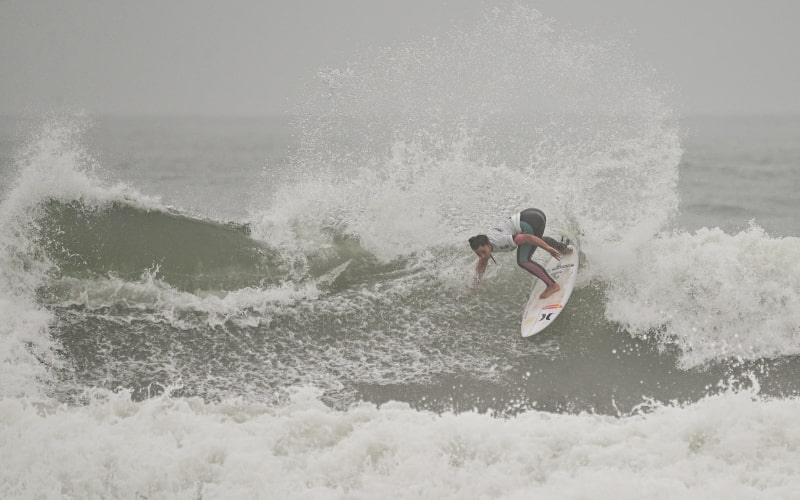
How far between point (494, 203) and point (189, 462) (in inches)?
277

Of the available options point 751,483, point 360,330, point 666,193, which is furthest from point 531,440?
point 666,193

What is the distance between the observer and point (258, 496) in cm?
512

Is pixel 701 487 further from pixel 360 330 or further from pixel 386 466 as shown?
pixel 360 330

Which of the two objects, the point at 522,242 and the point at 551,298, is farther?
the point at 551,298

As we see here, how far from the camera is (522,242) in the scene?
7934 mm

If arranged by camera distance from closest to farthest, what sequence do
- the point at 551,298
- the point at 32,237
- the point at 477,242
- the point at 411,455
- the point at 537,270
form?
the point at 411,455
the point at 477,242
the point at 537,270
the point at 551,298
the point at 32,237

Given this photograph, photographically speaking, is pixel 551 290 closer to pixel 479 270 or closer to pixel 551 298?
pixel 551 298

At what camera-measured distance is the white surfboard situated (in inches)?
315

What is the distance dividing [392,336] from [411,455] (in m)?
2.77

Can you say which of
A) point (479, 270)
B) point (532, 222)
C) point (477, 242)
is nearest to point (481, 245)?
point (477, 242)

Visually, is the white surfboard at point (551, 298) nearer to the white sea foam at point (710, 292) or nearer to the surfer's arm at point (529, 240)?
the white sea foam at point (710, 292)

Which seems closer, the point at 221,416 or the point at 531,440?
the point at 531,440

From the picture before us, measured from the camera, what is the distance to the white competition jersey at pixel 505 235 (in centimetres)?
812

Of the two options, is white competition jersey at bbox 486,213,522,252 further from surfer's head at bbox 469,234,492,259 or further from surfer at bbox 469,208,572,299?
surfer's head at bbox 469,234,492,259
